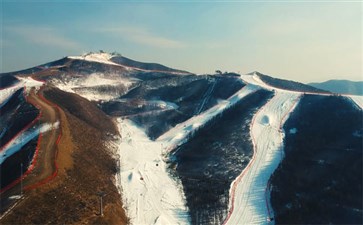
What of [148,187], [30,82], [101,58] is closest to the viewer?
[148,187]

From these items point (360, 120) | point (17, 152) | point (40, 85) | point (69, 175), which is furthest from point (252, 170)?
point (40, 85)

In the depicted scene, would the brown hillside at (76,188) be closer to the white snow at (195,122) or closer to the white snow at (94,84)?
the white snow at (195,122)

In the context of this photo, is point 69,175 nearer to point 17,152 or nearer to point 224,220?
point 17,152

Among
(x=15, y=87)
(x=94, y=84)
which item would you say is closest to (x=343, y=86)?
(x=94, y=84)

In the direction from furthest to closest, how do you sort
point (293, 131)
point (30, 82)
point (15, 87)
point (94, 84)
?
point (94, 84), point (30, 82), point (15, 87), point (293, 131)

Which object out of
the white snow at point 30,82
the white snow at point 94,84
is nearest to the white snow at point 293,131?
the white snow at point 94,84

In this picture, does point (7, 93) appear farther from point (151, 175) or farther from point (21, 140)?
point (151, 175)
